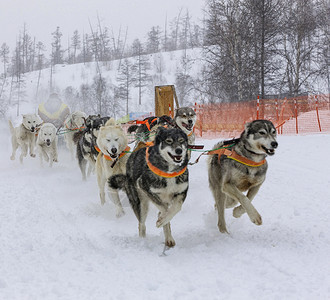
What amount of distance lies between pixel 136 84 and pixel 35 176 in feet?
126

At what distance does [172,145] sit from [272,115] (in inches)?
409

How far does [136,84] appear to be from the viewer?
44156mm

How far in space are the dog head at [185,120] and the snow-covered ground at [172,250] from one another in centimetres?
99

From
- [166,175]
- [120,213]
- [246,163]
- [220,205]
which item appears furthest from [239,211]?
[120,213]

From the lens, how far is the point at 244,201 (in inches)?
116

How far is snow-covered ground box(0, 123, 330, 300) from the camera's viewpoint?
6.76ft

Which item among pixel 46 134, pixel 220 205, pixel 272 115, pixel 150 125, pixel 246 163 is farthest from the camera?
pixel 272 115

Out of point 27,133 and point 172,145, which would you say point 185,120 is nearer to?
point 172,145

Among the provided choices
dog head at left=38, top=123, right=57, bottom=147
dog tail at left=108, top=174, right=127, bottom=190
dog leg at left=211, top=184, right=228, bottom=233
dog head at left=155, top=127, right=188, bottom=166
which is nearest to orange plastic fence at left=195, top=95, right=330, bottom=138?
dog head at left=38, top=123, right=57, bottom=147

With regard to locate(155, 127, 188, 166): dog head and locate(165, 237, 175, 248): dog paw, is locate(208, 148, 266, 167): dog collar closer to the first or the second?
locate(155, 127, 188, 166): dog head

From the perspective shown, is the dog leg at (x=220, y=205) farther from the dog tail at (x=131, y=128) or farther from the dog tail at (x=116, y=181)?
the dog tail at (x=131, y=128)

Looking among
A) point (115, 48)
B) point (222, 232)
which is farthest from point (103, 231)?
point (115, 48)

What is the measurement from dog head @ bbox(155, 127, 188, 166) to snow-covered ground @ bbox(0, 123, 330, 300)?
2.61 feet

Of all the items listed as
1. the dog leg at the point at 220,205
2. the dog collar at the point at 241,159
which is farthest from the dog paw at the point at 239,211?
the dog collar at the point at 241,159
